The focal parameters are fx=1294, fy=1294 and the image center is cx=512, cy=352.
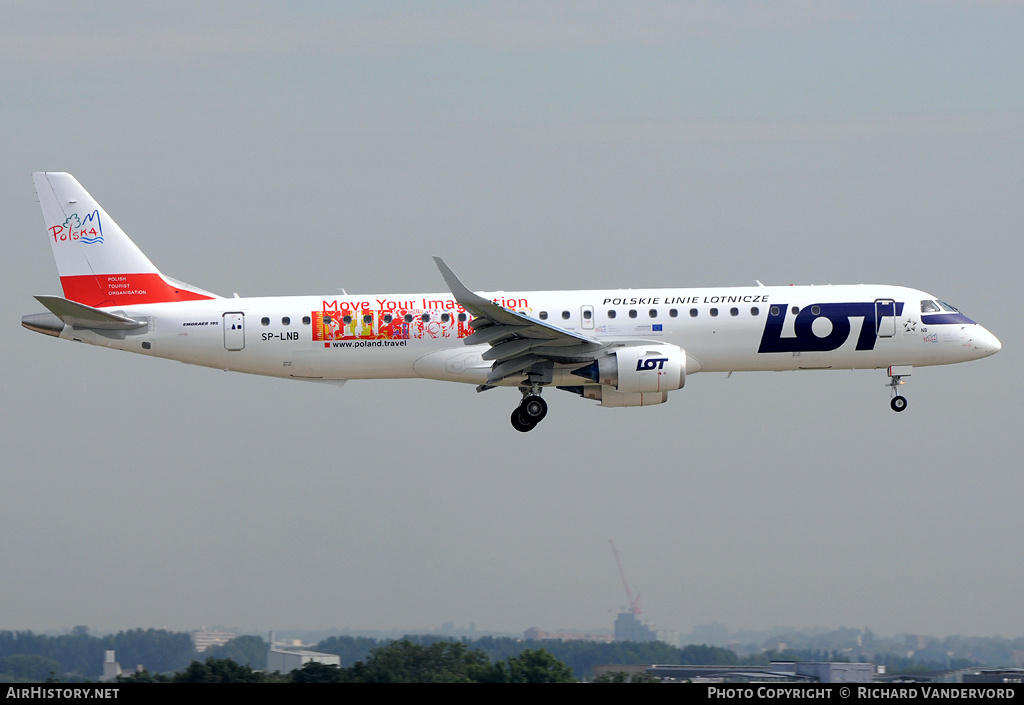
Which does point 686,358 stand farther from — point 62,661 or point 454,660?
point 62,661

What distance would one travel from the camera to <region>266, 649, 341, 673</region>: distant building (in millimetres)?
49344

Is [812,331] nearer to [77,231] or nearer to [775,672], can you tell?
[775,672]

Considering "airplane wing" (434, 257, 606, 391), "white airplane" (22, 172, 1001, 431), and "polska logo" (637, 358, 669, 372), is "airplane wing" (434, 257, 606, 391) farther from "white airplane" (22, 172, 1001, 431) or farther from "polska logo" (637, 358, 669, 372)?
"polska logo" (637, 358, 669, 372)

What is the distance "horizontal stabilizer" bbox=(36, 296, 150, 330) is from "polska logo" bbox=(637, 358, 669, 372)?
16.8m

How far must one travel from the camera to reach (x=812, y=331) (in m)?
42.6

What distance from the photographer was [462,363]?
4325 cm

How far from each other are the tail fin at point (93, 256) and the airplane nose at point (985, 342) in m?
26.4

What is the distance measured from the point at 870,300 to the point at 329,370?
59.9 feet

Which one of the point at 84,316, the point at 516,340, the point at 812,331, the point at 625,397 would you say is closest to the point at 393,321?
the point at 516,340
